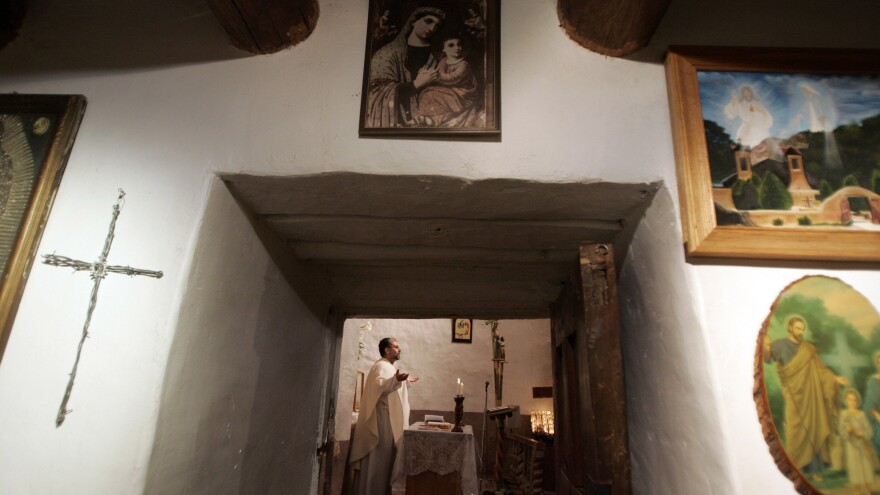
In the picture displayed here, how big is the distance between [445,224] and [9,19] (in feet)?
4.57

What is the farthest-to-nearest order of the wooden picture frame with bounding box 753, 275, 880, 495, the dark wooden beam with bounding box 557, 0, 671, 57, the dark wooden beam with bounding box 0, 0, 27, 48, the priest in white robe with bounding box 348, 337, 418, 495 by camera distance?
the priest in white robe with bounding box 348, 337, 418, 495 < the dark wooden beam with bounding box 0, 0, 27, 48 < the dark wooden beam with bounding box 557, 0, 671, 57 < the wooden picture frame with bounding box 753, 275, 880, 495

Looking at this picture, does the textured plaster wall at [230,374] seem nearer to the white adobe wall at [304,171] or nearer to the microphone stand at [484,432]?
the white adobe wall at [304,171]

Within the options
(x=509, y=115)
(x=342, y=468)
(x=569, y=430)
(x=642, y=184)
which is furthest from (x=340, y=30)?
(x=342, y=468)

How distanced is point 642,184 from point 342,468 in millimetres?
3732

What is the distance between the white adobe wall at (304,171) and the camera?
1.01 meters

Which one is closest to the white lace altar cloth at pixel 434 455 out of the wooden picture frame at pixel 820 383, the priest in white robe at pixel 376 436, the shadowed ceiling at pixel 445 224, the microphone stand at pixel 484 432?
the priest in white robe at pixel 376 436

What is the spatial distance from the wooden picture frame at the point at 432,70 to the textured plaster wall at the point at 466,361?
439 centimetres

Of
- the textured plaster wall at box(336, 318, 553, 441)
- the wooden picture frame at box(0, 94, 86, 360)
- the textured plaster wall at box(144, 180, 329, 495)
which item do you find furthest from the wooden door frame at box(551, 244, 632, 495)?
the textured plaster wall at box(336, 318, 553, 441)

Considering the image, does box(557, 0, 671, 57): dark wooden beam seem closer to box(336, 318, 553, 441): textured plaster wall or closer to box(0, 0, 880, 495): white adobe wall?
box(0, 0, 880, 495): white adobe wall

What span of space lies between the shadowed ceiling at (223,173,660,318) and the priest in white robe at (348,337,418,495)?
1650 millimetres

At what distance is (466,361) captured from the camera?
5.65 m

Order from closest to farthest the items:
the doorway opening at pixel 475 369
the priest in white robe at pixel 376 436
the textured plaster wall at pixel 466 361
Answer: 1. the priest in white robe at pixel 376 436
2. the doorway opening at pixel 475 369
3. the textured plaster wall at pixel 466 361

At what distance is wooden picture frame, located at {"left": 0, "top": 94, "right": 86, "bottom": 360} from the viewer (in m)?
1.12

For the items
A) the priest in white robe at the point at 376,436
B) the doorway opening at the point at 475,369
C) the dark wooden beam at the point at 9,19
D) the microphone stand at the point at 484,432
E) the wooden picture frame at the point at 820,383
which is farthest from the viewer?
the doorway opening at the point at 475,369
